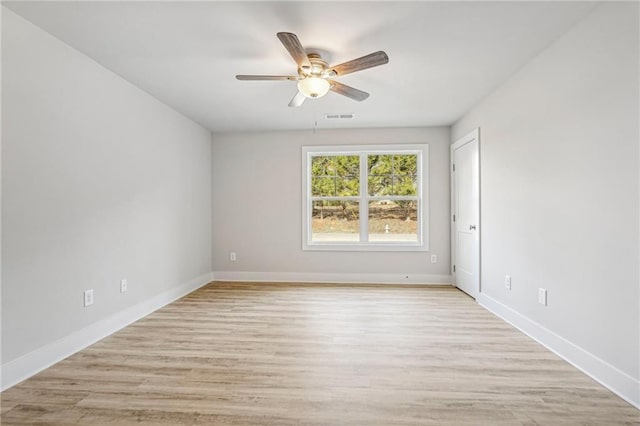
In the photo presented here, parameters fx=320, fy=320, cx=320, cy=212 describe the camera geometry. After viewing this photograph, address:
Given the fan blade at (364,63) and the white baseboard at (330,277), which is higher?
the fan blade at (364,63)

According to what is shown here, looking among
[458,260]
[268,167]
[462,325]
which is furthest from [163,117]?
[458,260]

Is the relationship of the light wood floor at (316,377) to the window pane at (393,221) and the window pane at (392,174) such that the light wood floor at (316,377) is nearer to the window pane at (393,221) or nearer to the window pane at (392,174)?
the window pane at (393,221)

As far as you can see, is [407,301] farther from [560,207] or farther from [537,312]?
[560,207]

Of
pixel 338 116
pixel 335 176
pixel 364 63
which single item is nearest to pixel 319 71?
pixel 364 63

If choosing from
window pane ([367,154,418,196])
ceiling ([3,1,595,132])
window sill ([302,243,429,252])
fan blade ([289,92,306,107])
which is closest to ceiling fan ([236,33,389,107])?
ceiling ([3,1,595,132])

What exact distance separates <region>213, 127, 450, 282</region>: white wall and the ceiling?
55.4 inches

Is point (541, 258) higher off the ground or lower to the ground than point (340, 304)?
higher

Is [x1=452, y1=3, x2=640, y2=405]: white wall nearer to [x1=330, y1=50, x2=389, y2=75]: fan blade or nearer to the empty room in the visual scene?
the empty room

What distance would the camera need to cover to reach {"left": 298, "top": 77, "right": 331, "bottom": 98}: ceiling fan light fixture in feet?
8.42

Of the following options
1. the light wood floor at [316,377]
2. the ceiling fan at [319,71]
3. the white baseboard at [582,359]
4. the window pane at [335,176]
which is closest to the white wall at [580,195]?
the white baseboard at [582,359]

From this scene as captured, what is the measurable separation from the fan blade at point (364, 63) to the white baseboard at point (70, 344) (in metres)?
2.90

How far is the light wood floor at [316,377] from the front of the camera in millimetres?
1713

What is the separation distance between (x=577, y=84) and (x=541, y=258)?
4.35 feet

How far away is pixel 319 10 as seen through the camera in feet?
6.67
